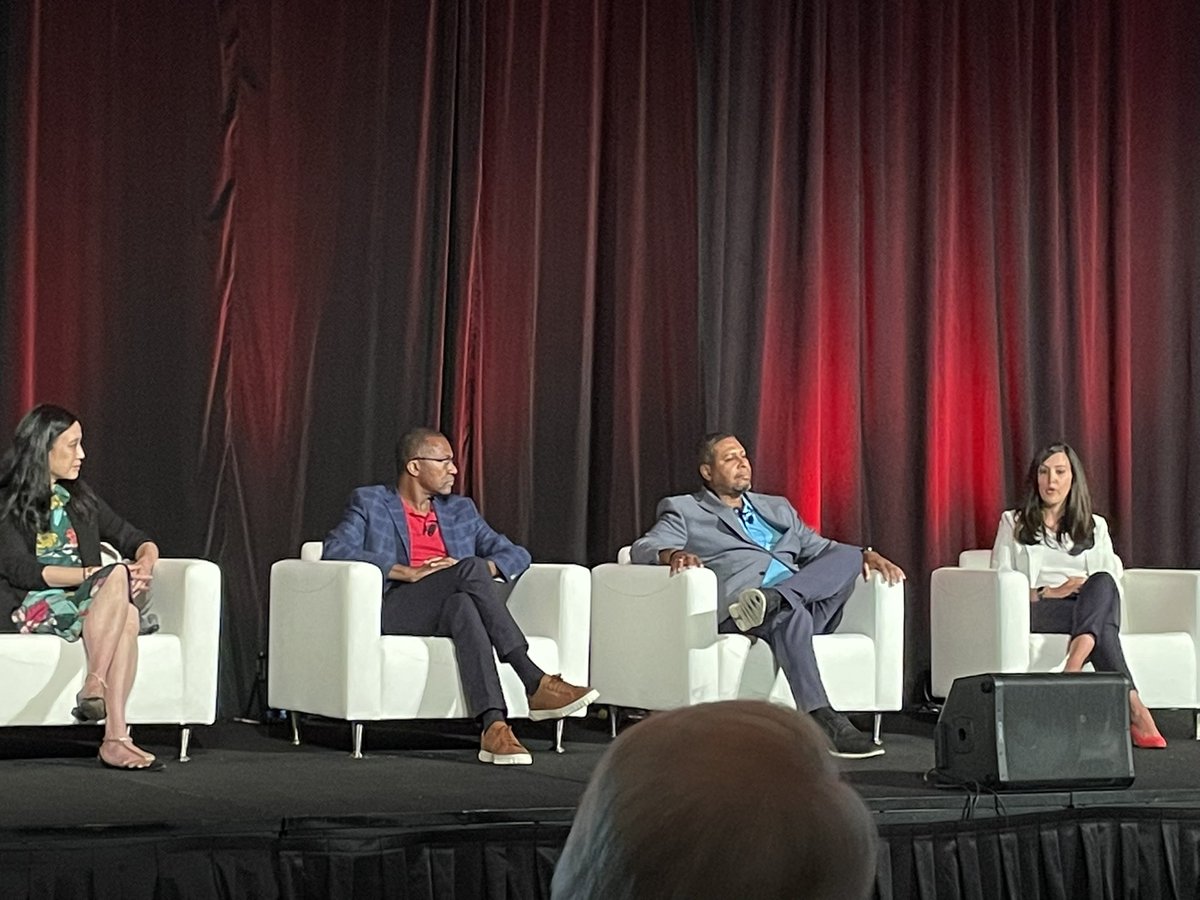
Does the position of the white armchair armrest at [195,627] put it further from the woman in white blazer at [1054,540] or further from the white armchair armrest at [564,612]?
the woman in white blazer at [1054,540]

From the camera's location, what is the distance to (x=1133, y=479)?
6.76 m

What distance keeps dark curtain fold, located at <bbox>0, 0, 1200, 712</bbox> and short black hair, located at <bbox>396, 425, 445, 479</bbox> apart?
0.50m

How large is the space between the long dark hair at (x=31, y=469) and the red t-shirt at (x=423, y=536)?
1.05m

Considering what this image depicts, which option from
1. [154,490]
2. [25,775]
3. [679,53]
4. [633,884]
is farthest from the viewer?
[679,53]

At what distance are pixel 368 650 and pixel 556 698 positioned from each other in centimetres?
51

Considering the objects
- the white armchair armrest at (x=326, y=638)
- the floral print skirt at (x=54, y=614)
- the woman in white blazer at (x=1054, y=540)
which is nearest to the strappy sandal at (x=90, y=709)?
the floral print skirt at (x=54, y=614)

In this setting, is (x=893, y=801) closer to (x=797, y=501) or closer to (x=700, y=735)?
(x=797, y=501)

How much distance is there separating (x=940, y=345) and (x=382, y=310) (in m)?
2.10

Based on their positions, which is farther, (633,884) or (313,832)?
(313,832)

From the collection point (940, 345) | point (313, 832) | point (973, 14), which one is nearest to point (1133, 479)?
point (940, 345)

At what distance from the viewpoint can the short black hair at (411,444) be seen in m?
5.17

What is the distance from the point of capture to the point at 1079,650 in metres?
5.29

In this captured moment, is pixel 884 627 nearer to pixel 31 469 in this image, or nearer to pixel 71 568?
pixel 71 568

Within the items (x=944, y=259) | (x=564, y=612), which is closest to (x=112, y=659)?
(x=564, y=612)
